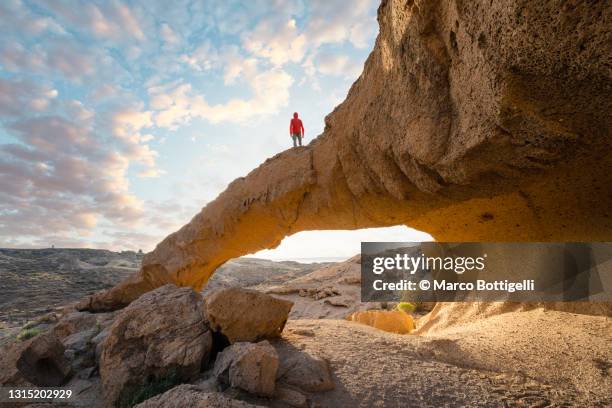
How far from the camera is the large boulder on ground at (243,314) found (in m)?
3.80

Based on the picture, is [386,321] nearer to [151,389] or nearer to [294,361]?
[294,361]

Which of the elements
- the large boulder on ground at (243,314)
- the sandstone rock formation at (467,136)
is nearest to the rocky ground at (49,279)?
the sandstone rock formation at (467,136)

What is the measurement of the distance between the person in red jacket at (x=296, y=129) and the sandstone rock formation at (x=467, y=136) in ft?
5.23

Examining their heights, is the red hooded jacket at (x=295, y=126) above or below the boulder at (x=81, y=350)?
above

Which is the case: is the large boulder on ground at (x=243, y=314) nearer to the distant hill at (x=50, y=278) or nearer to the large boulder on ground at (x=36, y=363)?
the large boulder on ground at (x=36, y=363)

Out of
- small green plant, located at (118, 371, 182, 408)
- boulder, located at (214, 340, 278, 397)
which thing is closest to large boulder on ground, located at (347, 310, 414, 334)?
boulder, located at (214, 340, 278, 397)

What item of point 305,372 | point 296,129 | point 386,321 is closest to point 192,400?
point 305,372

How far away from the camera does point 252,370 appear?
280 cm

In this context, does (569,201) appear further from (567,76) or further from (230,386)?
Result: (230,386)

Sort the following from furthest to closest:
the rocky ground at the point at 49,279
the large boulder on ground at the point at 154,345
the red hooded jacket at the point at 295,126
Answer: the rocky ground at the point at 49,279, the red hooded jacket at the point at 295,126, the large boulder on ground at the point at 154,345

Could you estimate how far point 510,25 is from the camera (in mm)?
1951

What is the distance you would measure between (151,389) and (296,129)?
6.52 metres

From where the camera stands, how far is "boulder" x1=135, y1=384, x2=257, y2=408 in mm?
2156

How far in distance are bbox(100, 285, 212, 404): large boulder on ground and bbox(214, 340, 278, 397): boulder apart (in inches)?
25.3
